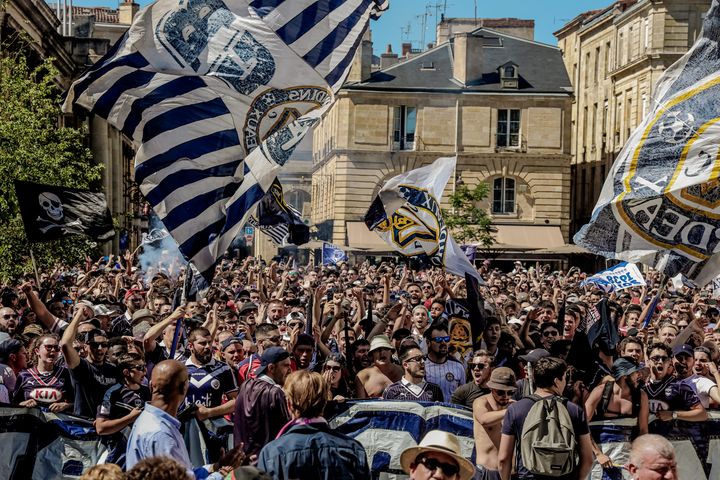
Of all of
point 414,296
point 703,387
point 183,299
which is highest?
point 183,299

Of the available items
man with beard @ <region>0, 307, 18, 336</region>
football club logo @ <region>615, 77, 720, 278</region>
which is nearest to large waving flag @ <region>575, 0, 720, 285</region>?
football club logo @ <region>615, 77, 720, 278</region>

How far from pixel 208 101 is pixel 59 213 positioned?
3.50 m

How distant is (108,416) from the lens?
26.5 feet

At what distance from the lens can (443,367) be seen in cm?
1073

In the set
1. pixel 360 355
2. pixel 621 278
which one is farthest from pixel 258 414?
pixel 621 278

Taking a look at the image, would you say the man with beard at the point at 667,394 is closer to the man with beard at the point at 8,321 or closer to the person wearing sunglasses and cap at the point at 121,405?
the person wearing sunglasses and cap at the point at 121,405

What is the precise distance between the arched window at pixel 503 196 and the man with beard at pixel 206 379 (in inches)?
2146

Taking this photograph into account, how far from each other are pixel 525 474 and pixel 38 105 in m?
19.5

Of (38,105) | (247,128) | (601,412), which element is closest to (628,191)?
(601,412)

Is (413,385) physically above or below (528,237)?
below

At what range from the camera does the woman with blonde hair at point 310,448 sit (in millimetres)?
6035

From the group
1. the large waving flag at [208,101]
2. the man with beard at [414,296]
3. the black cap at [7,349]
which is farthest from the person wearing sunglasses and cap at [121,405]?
the man with beard at [414,296]

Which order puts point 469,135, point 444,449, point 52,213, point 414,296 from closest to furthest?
point 444,449, point 52,213, point 414,296, point 469,135

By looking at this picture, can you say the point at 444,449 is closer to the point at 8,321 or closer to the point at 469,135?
the point at 8,321
